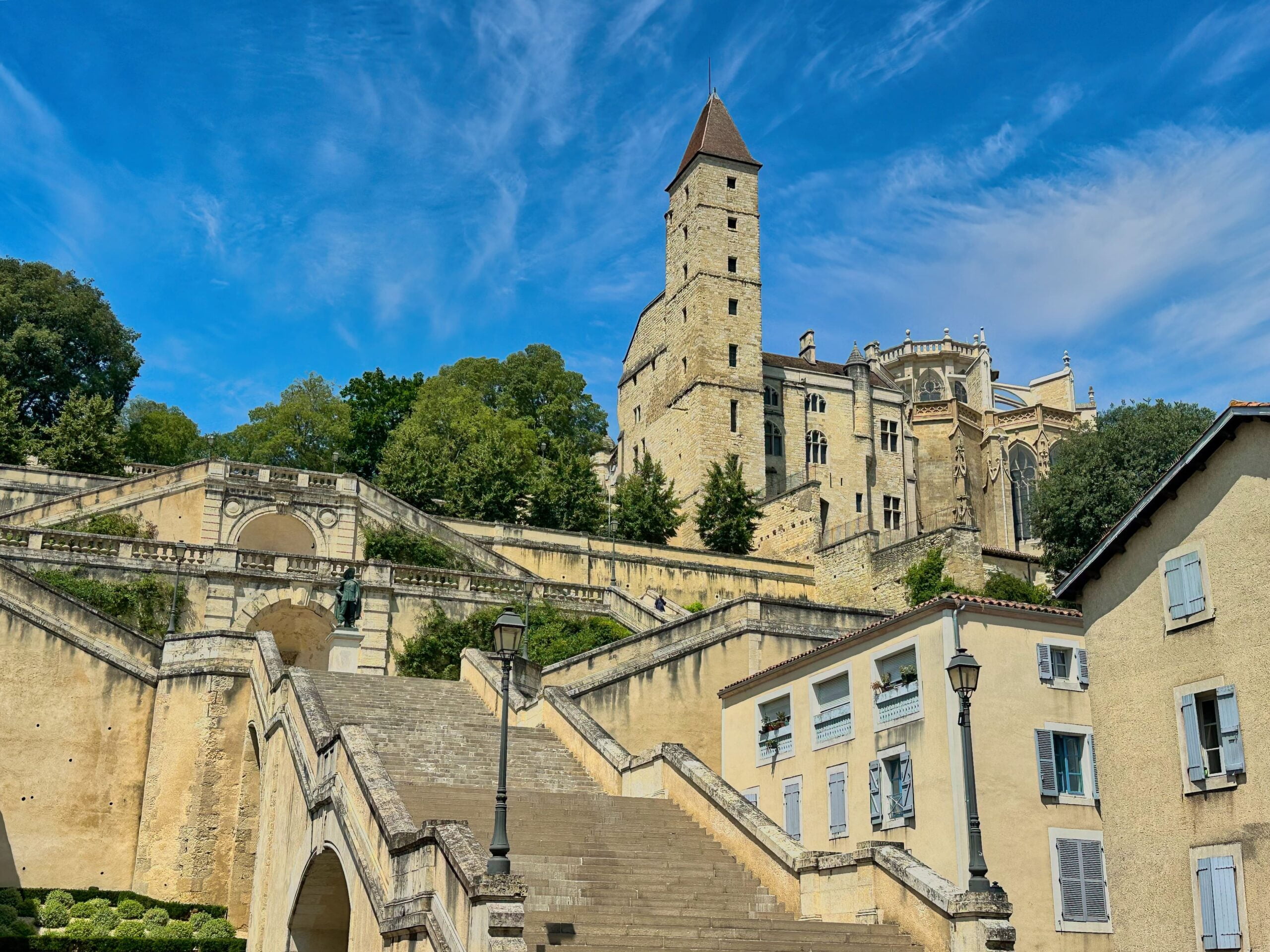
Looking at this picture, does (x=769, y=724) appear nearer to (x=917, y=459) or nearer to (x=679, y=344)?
(x=679, y=344)

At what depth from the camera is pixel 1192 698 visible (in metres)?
18.1

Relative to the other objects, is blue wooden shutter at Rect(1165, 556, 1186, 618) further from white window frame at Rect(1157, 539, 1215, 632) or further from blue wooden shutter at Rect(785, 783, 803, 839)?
blue wooden shutter at Rect(785, 783, 803, 839)

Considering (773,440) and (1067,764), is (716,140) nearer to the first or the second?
(773,440)

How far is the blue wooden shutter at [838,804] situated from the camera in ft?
78.7

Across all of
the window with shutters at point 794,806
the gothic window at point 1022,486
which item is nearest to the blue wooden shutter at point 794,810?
the window with shutters at point 794,806

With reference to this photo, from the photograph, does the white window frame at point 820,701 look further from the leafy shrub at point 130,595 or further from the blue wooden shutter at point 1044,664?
the leafy shrub at point 130,595

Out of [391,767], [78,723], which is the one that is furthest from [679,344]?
[391,767]

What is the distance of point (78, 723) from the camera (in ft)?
89.4

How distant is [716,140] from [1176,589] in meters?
58.2

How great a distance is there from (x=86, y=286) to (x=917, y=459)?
44.6 m

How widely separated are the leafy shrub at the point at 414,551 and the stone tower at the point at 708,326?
25.7 metres

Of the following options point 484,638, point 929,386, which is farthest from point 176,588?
point 929,386

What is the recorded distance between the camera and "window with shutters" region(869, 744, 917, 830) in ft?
74.0

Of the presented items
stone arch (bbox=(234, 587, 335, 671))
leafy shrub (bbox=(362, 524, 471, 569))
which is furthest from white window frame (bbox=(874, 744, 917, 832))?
leafy shrub (bbox=(362, 524, 471, 569))
